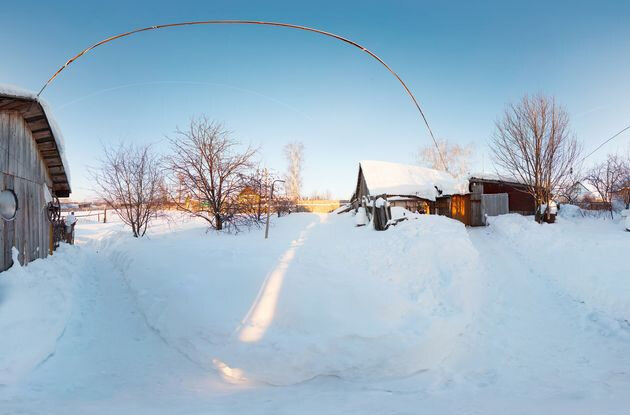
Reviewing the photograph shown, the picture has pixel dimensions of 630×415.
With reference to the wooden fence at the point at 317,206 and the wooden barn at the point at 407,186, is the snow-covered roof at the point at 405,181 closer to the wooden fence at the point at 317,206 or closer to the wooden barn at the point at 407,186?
the wooden barn at the point at 407,186

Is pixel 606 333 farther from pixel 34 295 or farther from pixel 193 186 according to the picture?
pixel 193 186

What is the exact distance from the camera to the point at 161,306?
5879 millimetres

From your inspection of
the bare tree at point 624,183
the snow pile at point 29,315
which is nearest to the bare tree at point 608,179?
the bare tree at point 624,183

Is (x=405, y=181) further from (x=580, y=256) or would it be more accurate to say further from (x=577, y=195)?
(x=577, y=195)

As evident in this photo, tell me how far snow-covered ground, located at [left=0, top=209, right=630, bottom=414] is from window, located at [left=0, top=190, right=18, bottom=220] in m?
1.17

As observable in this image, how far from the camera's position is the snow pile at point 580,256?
22.5 feet

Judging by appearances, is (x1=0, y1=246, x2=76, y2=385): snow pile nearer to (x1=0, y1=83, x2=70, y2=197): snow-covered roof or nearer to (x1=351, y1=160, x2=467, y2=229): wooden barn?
(x1=0, y1=83, x2=70, y2=197): snow-covered roof

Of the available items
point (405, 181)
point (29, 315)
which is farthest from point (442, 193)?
point (29, 315)

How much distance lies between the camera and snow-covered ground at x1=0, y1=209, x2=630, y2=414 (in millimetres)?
3457

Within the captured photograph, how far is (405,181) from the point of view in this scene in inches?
785

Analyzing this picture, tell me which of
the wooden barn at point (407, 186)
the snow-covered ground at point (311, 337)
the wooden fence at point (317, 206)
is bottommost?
the snow-covered ground at point (311, 337)

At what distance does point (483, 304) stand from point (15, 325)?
849 centimetres

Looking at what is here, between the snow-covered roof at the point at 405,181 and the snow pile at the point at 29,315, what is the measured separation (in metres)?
15.4

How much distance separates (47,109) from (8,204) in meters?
2.35
